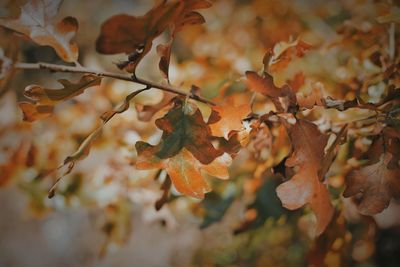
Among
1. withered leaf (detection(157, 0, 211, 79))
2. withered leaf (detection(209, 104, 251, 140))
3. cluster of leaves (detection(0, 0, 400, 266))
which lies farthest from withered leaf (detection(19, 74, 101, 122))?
withered leaf (detection(209, 104, 251, 140))

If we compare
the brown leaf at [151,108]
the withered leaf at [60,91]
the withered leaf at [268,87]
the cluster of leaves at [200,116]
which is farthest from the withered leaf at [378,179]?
the withered leaf at [60,91]

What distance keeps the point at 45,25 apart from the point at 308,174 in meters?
0.65

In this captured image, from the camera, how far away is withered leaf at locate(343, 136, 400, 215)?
2.59 ft

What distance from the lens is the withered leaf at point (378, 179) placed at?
0.79 meters

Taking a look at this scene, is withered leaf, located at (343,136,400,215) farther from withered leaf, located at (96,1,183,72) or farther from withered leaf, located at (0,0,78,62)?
withered leaf, located at (0,0,78,62)

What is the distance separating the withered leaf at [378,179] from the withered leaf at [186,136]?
1.05 ft

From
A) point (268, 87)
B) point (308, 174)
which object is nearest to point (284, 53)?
point (268, 87)

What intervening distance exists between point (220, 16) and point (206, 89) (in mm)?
2264

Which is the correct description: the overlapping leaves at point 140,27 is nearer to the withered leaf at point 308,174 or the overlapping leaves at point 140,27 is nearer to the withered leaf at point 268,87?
the withered leaf at point 268,87

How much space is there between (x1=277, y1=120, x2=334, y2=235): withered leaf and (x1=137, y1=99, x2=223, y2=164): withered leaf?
0.17 meters

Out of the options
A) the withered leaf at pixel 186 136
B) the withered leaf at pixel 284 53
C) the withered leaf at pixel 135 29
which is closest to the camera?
A: the withered leaf at pixel 135 29

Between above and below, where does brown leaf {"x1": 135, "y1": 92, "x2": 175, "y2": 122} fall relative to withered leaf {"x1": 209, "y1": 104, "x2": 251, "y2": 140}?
above

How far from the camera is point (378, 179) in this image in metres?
0.81

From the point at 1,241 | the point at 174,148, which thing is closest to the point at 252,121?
the point at 174,148
